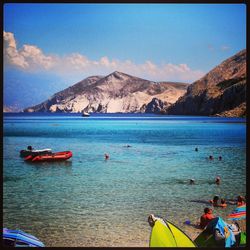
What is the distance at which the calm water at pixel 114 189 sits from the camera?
8141 millimetres

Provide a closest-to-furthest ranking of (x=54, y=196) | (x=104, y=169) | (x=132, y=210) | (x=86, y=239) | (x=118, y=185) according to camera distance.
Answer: (x=86, y=239), (x=132, y=210), (x=54, y=196), (x=118, y=185), (x=104, y=169)

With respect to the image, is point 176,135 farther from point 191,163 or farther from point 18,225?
point 18,225

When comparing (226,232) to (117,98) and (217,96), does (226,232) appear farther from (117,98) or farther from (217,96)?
(217,96)

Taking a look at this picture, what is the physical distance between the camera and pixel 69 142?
24.0 m

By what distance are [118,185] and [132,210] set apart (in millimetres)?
3106

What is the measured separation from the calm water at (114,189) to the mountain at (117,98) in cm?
765

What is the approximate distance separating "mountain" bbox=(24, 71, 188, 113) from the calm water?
25.1 feet

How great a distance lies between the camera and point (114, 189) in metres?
12.0

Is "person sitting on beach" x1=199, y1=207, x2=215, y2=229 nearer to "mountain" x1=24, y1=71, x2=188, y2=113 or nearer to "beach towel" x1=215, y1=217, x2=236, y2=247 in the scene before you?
"beach towel" x1=215, y1=217, x2=236, y2=247

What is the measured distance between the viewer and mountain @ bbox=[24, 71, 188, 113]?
95.1ft

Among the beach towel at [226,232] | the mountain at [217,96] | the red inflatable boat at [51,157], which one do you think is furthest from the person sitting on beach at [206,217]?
the mountain at [217,96]

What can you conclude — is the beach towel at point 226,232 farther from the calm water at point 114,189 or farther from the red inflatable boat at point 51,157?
the red inflatable boat at point 51,157

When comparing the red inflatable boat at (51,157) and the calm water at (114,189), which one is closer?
the calm water at (114,189)

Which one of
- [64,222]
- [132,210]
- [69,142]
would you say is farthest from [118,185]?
[69,142]
